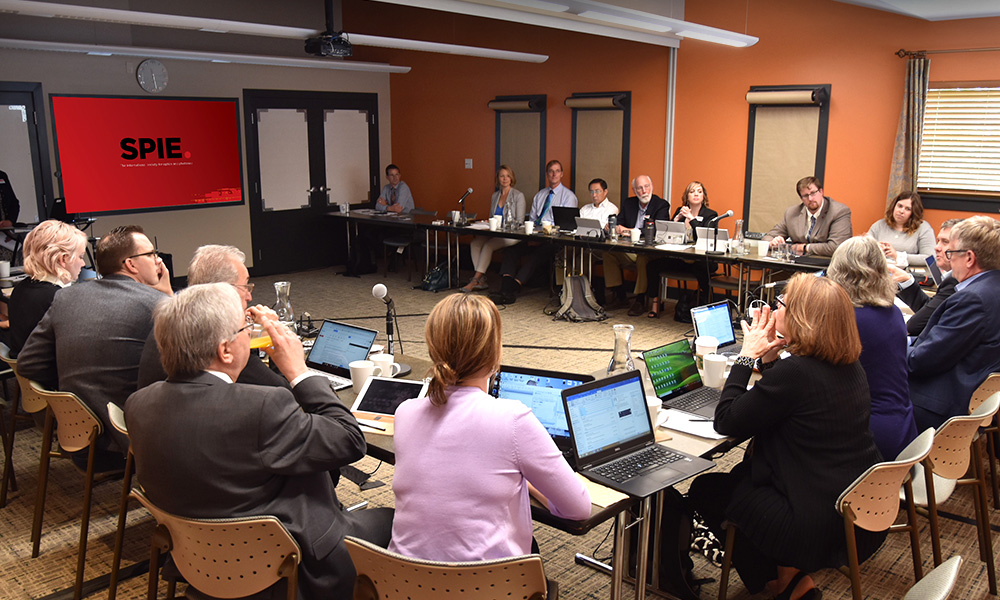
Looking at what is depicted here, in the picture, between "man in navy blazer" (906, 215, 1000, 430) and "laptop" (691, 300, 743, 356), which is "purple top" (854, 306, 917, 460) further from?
"laptop" (691, 300, 743, 356)

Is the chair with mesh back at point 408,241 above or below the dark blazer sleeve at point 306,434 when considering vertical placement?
below

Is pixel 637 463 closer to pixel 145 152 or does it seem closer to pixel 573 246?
pixel 573 246

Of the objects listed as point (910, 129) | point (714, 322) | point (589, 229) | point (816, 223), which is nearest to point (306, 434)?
point (714, 322)

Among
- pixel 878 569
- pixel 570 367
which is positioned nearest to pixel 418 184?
pixel 570 367

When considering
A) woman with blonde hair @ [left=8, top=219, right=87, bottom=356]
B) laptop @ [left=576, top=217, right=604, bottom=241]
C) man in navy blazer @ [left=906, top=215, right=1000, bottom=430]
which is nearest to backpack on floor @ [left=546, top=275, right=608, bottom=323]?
laptop @ [left=576, top=217, right=604, bottom=241]

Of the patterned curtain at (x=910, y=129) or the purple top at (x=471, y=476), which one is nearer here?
the purple top at (x=471, y=476)

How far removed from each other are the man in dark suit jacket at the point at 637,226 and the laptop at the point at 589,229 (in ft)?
0.95

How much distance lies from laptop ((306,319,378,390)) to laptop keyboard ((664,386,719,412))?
4.15ft

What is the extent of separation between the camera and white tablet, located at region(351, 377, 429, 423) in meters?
2.81

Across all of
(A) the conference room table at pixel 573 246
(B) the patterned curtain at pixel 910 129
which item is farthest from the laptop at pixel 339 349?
(B) the patterned curtain at pixel 910 129

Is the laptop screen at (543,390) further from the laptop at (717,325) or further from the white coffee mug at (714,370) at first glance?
the laptop at (717,325)

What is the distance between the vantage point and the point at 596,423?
2443 millimetres

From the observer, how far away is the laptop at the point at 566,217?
796cm

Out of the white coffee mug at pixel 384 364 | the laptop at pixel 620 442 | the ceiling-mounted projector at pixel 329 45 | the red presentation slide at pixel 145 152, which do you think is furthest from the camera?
the red presentation slide at pixel 145 152
